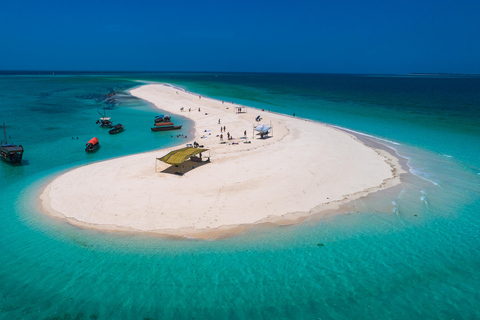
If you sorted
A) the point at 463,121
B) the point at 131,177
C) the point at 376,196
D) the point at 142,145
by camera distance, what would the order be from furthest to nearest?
1. the point at 463,121
2. the point at 142,145
3. the point at 131,177
4. the point at 376,196

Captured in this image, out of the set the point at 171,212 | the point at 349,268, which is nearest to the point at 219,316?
the point at 349,268

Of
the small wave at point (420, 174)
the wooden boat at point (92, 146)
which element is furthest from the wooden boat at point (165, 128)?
the small wave at point (420, 174)

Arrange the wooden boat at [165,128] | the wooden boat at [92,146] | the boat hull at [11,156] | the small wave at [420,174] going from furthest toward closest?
the wooden boat at [165,128] → the wooden boat at [92,146] → the boat hull at [11,156] → the small wave at [420,174]

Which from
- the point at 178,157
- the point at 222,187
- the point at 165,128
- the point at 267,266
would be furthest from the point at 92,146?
the point at 267,266

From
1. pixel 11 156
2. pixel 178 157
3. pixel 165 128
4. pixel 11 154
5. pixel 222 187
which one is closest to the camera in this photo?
pixel 222 187

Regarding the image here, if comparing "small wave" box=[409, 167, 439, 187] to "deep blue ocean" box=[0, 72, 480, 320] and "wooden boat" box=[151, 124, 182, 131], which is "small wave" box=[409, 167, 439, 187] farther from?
"wooden boat" box=[151, 124, 182, 131]

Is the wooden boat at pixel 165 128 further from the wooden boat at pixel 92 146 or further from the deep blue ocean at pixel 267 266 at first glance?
the deep blue ocean at pixel 267 266

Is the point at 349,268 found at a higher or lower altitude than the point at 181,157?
lower

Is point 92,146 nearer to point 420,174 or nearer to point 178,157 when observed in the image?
point 178,157

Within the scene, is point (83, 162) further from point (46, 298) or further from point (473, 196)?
point (473, 196)
